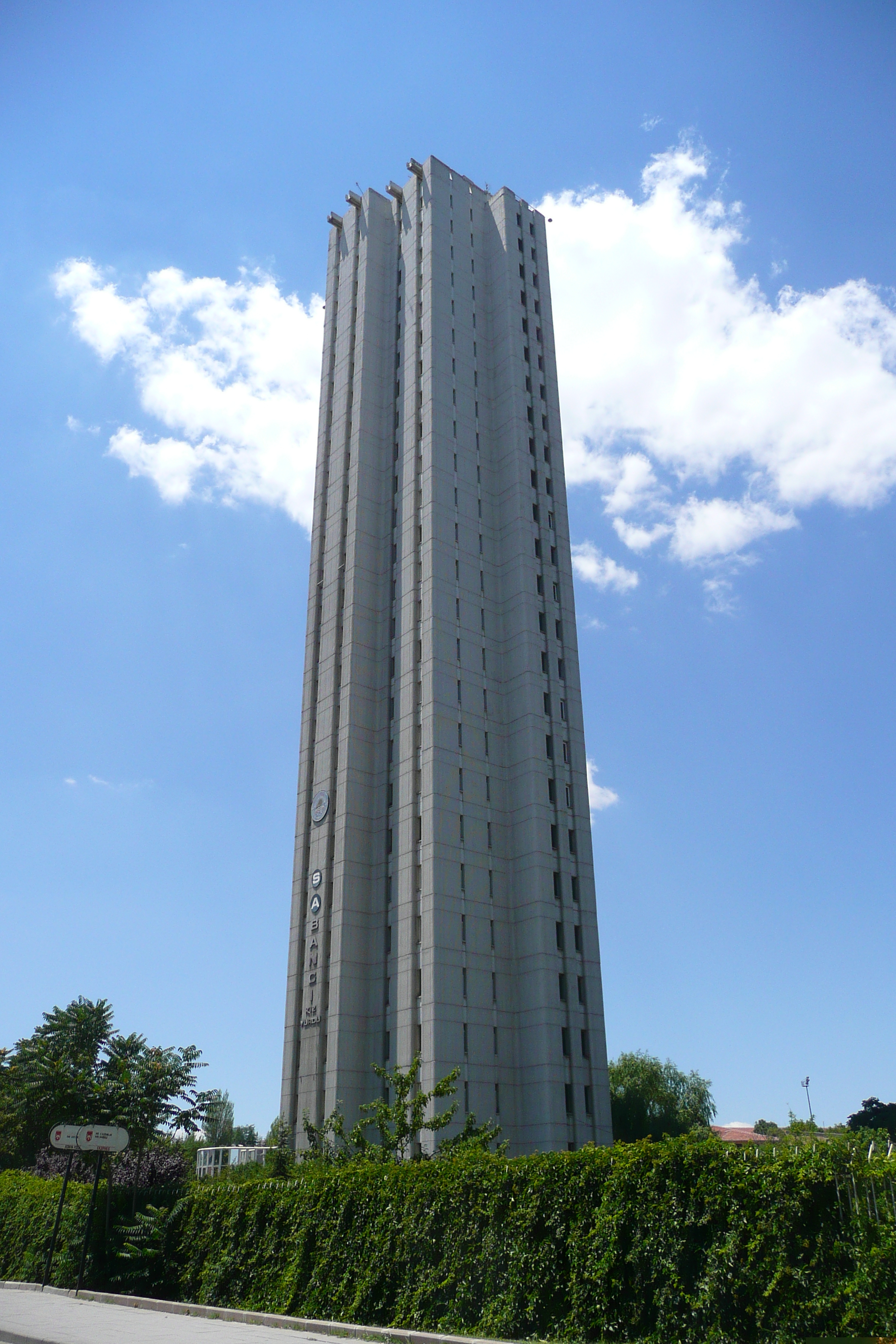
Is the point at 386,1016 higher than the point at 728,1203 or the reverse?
higher

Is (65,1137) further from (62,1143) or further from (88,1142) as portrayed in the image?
(88,1142)

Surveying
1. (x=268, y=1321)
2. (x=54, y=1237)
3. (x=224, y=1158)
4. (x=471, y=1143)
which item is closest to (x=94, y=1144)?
(x=54, y=1237)

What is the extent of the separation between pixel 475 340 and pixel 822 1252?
72.1 meters

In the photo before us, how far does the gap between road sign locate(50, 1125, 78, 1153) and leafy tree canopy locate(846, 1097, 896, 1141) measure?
86192 mm

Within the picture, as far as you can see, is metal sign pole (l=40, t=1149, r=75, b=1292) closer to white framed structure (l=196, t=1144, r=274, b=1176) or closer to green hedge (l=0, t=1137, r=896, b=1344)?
green hedge (l=0, t=1137, r=896, b=1344)

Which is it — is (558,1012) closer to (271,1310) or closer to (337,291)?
(271,1310)

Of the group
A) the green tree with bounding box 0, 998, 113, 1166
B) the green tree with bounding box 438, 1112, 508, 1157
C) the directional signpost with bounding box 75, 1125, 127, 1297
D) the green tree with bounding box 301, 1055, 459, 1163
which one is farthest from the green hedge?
the green tree with bounding box 0, 998, 113, 1166

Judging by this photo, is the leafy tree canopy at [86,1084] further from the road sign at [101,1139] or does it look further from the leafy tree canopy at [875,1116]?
the leafy tree canopy at [875,1116]

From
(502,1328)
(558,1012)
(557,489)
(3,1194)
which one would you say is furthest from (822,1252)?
(557,489)

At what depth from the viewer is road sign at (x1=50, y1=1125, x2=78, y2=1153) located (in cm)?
3005

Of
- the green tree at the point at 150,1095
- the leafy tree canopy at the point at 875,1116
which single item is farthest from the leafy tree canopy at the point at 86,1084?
the leafy tree canopy at the point at 875,1116

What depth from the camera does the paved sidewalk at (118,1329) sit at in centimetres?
1880

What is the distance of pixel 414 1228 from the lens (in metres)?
21.4

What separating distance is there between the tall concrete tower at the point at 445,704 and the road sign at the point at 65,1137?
27.3 metres
